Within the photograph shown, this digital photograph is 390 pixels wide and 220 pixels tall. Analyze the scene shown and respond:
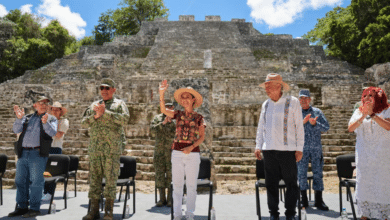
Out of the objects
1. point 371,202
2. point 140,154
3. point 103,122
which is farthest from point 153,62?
point 371,202

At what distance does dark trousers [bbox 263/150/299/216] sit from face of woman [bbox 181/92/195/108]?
3.45 feet

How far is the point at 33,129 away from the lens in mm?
4305

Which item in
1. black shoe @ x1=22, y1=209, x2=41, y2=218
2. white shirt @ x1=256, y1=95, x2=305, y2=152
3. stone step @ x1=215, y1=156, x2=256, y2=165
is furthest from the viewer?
stone step @ x1=215, y1=156, x2=256, y2=165

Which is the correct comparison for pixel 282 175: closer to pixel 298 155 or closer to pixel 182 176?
pixel 298 155

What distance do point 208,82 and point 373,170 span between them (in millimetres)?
3743

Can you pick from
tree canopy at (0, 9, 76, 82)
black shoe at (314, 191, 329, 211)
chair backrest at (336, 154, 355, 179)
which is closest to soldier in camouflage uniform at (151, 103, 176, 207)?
black shoe at (314, 191, 329, 211)

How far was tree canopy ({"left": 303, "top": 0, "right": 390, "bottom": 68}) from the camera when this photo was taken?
1977cm

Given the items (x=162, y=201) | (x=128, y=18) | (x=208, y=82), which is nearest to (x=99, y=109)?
(x=162, y=201)

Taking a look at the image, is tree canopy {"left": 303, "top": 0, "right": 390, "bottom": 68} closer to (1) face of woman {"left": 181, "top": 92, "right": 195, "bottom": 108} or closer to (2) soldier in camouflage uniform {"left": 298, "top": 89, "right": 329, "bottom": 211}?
(2) soldier in camouflage uniform {"left": 298, "top": 89, "right": 329, "bottom": 211}

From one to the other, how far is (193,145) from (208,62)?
57.6 ft

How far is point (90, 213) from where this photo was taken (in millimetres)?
3816

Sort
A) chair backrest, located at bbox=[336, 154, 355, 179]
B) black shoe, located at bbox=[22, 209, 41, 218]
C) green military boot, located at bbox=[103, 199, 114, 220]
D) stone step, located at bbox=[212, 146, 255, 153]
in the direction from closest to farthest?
green military boot, located at bbox=[103, 199, 114, 220]
black shoe, located at bbox=[22, 209, 41, 218]
chair backrest, located at bbox=[336, 154, 355, 179]
stone step, located at bbox=[212, 146, 255, 153]

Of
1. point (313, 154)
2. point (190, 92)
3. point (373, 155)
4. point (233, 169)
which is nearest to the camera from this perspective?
point (373, 155)

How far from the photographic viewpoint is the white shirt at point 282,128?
3.33 m
